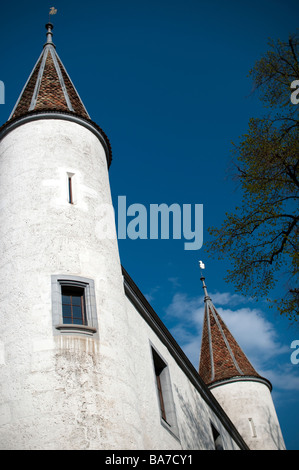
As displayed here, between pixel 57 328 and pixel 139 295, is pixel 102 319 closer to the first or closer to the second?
pixel 57 328

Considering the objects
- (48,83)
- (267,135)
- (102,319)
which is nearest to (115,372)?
(102,319)

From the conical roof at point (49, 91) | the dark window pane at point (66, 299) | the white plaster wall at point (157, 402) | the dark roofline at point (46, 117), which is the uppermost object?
the conical roof at point (49, 91)

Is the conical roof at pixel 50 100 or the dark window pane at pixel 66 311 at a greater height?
the conical roof at pixel 50 100

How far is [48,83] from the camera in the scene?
16.5 metres

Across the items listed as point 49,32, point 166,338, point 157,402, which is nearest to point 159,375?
point 166,338

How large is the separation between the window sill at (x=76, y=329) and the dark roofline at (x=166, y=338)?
3.85 metres

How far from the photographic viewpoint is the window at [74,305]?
9906 millimetres

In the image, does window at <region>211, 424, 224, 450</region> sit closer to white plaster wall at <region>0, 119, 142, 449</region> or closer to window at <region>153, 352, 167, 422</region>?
window at <region>153, 352, 167, 422</region>

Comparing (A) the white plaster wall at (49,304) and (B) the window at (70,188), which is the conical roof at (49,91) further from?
(B) the window at (70,188)

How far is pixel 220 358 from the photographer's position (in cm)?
2894

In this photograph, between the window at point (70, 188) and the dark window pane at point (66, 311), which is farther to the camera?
the window at point (70, 188)

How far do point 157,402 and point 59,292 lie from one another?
186 inches

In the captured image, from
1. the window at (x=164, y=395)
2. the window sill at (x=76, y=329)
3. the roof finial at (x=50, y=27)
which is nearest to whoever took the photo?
the window sill at (x=76, y=329)

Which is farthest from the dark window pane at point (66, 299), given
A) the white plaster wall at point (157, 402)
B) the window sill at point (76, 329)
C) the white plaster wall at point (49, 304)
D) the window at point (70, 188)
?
the window at point (70, 188)
